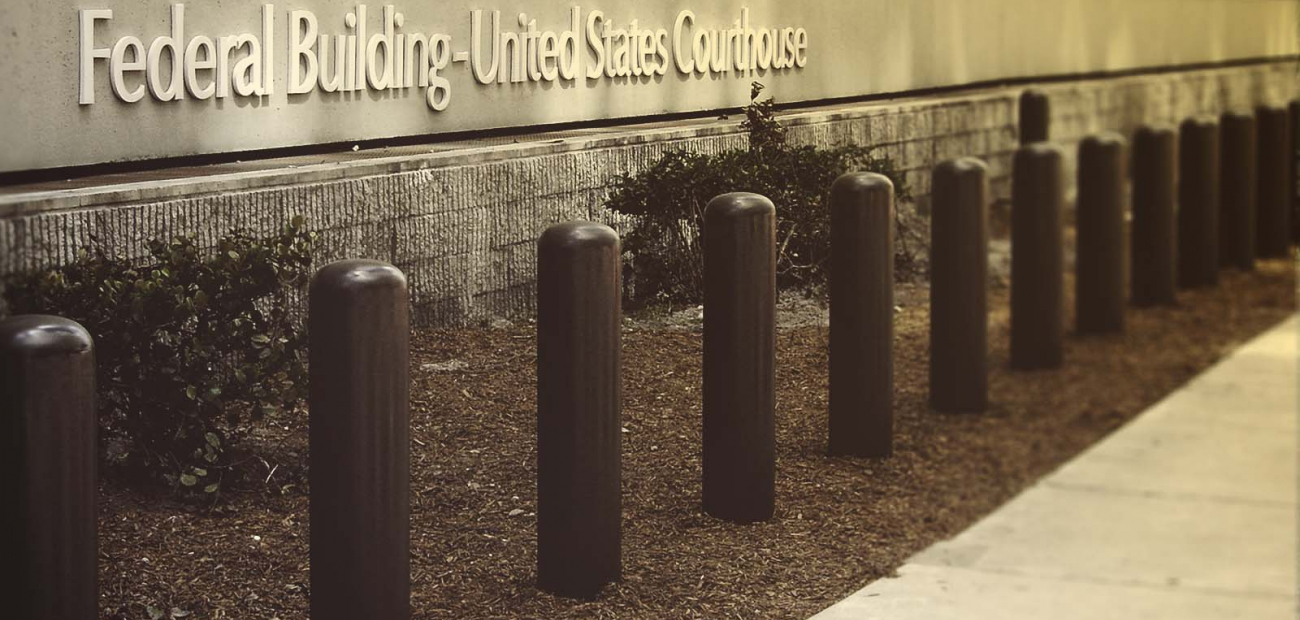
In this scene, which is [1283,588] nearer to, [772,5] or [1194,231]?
[772,5]

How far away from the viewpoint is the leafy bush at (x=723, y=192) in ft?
14.0

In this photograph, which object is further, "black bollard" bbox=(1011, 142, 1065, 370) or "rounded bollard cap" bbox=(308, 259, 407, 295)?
"black bollard" bbox=(1011, 142, 1065, 370)

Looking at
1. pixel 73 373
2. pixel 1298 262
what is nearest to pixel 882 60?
pixel 73 373

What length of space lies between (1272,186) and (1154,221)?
70.3 inches

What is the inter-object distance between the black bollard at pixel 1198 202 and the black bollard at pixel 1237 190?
0.24 m

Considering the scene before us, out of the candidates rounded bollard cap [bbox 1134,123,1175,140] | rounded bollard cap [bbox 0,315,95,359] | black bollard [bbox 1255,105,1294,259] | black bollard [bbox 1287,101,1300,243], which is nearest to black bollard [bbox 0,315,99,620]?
rounded bollard cap [bbox 0,315,95,359]

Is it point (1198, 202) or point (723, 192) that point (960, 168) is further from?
point (1198, 202)

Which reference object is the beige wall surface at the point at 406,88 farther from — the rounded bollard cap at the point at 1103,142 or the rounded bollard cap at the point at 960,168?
the rounded bollard cap at the point at 1103,142

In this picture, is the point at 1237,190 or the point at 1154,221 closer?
the point at 1154,221

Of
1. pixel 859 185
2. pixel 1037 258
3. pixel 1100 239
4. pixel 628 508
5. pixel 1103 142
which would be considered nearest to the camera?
pixel 628 508

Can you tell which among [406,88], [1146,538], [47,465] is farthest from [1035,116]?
[47,465]

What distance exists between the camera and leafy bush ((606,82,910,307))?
4273mm

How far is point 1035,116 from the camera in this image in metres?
7.00

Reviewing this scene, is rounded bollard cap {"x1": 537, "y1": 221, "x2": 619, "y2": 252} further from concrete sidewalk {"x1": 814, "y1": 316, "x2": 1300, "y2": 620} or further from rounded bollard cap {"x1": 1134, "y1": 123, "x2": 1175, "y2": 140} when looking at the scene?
rounded bollard cap {"x1": 1134, "y1": 123, "x2": 1175, "y2": 140}
